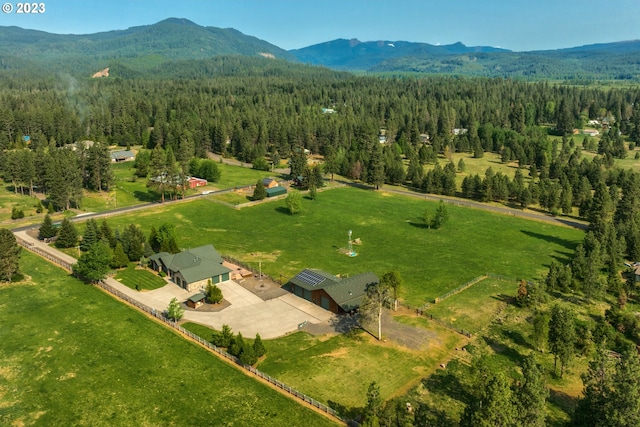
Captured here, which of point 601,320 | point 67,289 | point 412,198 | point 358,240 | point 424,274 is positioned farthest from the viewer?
point 412,198

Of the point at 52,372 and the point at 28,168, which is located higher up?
the point at 28,168

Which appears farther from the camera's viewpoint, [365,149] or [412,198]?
[365,149]

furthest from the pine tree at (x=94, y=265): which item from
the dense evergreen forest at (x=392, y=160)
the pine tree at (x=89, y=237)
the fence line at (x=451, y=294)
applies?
the fence line at (x=451, y=294)

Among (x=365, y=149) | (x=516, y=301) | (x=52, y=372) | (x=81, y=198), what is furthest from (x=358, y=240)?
(x=365, y=149)

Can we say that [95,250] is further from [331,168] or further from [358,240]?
[331,168]

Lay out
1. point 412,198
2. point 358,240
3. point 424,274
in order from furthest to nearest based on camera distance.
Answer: point 412,198 < point 358,240 < point 424,274

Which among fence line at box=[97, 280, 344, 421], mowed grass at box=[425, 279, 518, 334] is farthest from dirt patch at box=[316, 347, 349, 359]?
mowed grass at box=[425, 279, 518, 334]

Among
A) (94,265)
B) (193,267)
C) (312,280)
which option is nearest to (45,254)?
(94,265)
